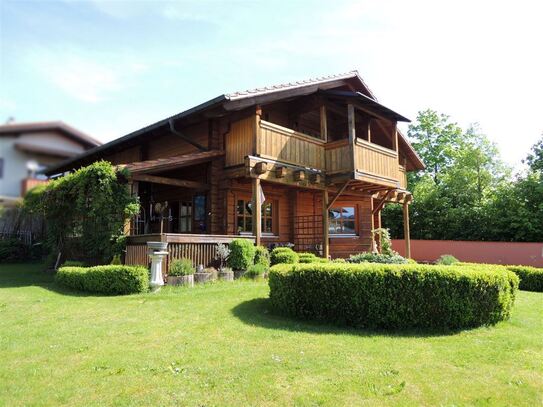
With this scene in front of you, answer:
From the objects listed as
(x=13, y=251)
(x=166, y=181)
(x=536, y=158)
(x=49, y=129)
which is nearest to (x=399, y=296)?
(x=49, y=129)

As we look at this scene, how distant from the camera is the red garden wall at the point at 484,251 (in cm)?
2158

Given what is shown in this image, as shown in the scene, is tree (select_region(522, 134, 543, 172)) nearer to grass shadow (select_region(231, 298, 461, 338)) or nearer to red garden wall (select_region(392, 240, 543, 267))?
red garden wall (select_region(392, 240, 543, 267))

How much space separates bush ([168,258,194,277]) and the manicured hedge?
3.85 m

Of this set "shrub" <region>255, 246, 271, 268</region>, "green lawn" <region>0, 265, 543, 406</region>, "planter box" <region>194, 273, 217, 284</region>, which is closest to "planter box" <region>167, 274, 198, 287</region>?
"planter box" <region>194, 273, 217, 284</region>

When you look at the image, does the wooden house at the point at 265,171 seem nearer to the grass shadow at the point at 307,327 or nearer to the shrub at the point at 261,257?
the shrub at the point at 261,257

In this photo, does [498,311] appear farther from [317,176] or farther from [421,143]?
[421,143]

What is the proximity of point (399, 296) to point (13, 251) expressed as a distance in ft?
56.1

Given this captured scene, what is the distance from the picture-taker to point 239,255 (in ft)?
39.7

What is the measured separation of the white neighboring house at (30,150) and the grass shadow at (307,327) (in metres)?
6.18

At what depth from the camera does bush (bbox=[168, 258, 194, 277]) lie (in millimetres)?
10906

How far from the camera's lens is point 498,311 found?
7.88 m

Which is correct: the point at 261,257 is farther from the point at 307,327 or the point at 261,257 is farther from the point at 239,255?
the point at 307,327

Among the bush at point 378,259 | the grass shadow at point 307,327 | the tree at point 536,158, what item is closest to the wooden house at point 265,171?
the bush at point 378,259

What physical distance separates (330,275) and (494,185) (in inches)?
1066
